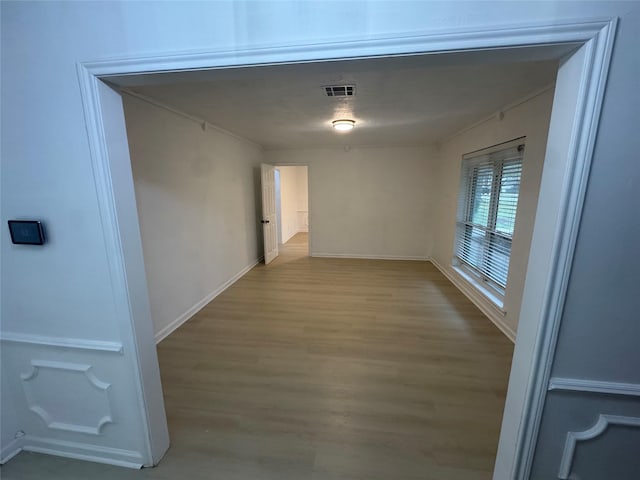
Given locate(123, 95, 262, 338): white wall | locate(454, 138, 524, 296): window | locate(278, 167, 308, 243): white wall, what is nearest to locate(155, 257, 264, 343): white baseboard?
locate(123, 95, 262, 338): white wall

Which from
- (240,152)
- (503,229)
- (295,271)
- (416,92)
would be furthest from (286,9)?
(295,271)

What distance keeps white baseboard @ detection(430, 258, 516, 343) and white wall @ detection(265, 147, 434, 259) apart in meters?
1.17

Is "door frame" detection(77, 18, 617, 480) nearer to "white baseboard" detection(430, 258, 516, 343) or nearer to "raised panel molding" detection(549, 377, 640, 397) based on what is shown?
"raised panel molding" detection(549, 377, 640, 397)

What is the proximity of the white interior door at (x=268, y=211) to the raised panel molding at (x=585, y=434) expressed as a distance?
4683 millimetres

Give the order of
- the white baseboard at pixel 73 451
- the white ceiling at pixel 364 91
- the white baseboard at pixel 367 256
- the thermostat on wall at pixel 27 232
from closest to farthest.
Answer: the white ceiling at pixel 364 91 < the thermostat on wall at pixel 27 232 < the white baseboard at pixel 73 451 < the white baseboard at pixel 367 256

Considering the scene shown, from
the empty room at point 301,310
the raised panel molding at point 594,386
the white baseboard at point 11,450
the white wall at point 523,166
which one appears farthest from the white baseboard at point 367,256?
the white baseboard at point 11,450

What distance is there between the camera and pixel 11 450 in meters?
1.59

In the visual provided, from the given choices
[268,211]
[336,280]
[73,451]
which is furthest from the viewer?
[268,211]

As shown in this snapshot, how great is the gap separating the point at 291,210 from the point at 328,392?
6.51 m

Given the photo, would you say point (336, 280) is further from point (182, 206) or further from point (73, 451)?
point (73, 451)

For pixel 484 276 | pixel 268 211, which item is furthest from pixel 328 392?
pixel 268 211

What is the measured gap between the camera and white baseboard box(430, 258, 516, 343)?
9.26 ft

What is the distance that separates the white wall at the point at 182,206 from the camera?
252cm

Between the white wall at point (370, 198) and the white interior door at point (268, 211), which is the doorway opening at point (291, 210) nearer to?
the white interior door at point (268, 211)
